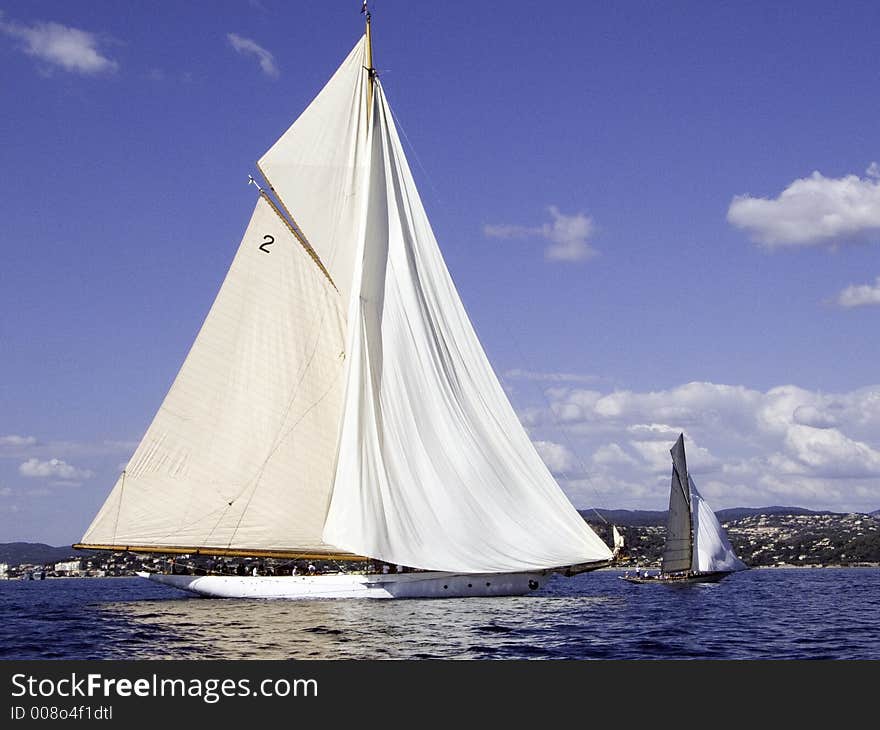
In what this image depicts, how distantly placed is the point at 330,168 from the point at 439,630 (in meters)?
25.2

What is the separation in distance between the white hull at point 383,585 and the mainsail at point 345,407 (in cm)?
198

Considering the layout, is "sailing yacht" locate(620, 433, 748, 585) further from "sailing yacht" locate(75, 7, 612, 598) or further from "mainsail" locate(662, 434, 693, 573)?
"sailing yacht" locate(75, 7, 612, 598)

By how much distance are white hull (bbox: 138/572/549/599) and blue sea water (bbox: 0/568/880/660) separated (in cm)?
104

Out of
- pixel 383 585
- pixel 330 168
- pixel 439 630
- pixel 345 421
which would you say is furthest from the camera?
pixel 330 168

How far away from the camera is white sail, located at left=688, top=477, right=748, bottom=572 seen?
291 feet

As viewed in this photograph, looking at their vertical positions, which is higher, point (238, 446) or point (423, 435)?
point (423, 435)

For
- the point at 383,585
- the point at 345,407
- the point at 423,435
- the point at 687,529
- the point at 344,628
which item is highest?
the point at 345,407

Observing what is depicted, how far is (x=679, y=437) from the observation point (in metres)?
90.2

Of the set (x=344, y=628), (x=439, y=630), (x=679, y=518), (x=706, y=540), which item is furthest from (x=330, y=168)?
(x=706, y=540)

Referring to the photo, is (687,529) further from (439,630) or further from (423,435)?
(439,630)

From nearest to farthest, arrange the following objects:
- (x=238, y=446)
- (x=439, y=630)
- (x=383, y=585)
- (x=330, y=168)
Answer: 1. (x=439, y=630)
2. (x=383, y=585)
3. (x=238, y=446)
4. (x=330, y=168)

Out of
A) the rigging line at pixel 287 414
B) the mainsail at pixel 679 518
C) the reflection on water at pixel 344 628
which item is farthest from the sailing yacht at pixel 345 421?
the mainsail at pixel 679 518

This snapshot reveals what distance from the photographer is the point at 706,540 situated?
89.1 meters

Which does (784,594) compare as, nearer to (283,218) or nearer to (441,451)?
(441,451)
